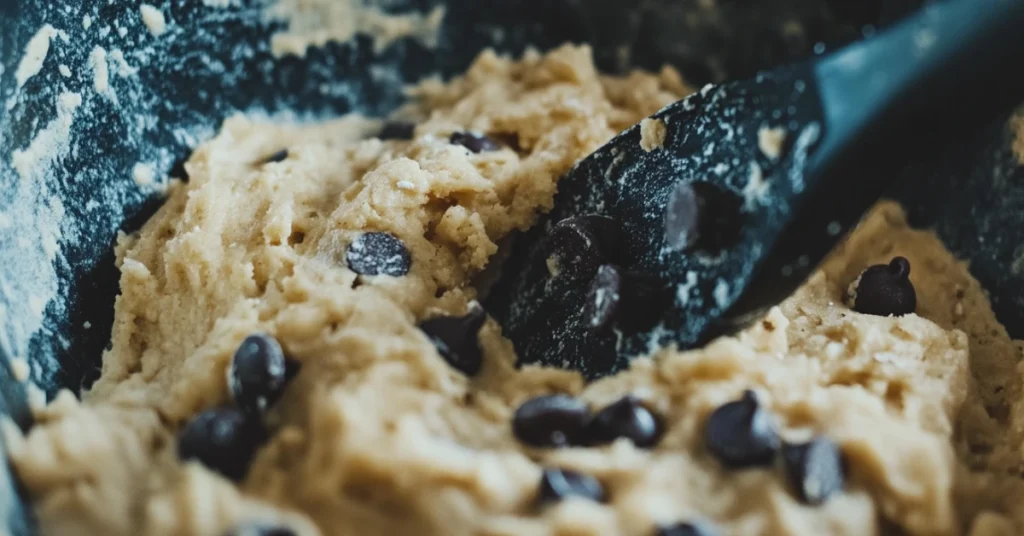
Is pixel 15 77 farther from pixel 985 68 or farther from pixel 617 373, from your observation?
pixel 985 68

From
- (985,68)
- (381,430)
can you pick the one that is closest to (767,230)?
(985,68)

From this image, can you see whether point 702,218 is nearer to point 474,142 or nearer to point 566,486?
point 566,486

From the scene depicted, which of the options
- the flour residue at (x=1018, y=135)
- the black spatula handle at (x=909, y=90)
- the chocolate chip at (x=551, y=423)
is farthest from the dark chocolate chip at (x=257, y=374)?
the flour residue at (x=1018, y=135)

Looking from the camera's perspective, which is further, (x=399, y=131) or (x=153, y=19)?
(x=399, y=131)

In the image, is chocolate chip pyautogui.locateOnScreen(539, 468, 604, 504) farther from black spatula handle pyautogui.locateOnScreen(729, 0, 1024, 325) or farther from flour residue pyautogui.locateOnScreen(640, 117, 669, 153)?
flour residue pyautogui.locateOnScreen(640, 117, 669, 153)

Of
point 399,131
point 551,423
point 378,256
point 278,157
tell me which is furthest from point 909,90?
point 278,157

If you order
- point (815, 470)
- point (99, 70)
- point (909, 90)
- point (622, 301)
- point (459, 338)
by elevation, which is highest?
point (99, 70)
